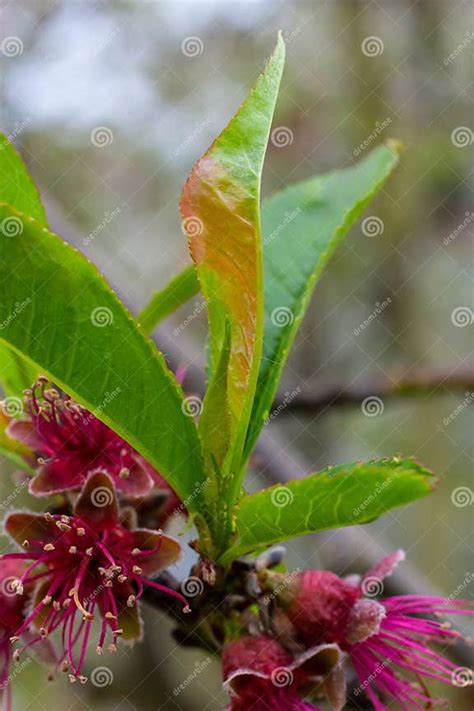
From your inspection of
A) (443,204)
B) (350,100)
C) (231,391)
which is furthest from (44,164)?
(231,391)

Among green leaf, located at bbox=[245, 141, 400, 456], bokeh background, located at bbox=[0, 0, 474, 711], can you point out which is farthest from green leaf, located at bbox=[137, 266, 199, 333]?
bokeh background, located at bbox=[0, 0, 474, 711]

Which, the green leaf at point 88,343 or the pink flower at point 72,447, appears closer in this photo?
the green leaf at point 88,343

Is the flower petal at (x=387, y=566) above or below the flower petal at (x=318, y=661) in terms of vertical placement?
above

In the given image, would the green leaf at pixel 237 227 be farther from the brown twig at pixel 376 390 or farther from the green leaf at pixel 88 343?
the brown twig at pixel 376 390

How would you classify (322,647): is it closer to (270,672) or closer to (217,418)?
(270,672)

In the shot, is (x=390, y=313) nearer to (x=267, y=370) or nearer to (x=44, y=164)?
(x=44, y=164)

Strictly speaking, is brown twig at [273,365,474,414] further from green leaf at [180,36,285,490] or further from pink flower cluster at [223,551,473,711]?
green leaf at [180,36,285,490]

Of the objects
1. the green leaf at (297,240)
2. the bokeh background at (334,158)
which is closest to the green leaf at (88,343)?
the green leaf at (297,240)

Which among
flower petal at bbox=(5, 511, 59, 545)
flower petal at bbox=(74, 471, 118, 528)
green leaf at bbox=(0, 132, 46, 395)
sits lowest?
flower petal at bbox=(5, 511, 59, 545)
